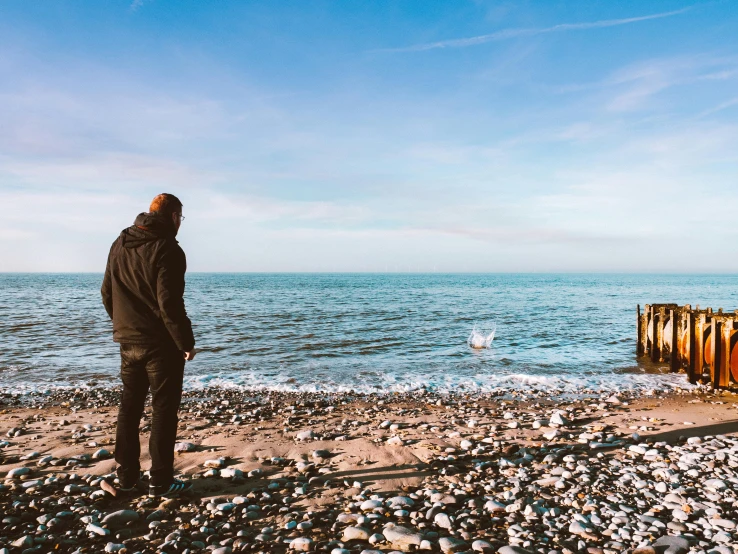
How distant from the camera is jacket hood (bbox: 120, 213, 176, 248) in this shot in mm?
4797

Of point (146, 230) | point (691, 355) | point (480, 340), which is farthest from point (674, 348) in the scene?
→ point (146, 230)

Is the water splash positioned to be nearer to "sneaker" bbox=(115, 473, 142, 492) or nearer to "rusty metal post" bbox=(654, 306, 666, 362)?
"rusty metal post" bbox=(654, 306, 666, 362)

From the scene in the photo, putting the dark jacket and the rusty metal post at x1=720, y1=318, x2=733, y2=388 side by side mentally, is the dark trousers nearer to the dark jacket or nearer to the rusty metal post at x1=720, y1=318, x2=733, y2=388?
the dark jacket

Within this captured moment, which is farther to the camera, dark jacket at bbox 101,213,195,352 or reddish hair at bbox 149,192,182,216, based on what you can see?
reddish hair at bbox 149,192,182,216

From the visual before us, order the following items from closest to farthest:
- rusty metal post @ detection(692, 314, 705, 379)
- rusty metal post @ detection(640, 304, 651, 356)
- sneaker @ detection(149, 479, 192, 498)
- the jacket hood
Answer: the jacket hood
sneaker @ detection(149, 479, 192, 498)
rusty metal post @ detection(692, 314, 705, 379)
rusty metal post @ detection(640, 304, 651, 356)

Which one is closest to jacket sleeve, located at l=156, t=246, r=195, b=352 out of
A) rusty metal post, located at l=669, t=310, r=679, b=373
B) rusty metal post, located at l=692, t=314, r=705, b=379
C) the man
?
the man

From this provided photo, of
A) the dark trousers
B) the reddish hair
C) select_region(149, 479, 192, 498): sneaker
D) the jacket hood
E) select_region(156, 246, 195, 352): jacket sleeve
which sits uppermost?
the reddish hair

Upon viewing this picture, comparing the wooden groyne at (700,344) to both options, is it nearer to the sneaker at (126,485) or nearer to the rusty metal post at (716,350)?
the rusty metal post at (716,350)

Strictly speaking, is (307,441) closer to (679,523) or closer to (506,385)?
(679,523)

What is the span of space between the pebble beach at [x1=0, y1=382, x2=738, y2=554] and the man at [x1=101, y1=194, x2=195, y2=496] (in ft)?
2.06

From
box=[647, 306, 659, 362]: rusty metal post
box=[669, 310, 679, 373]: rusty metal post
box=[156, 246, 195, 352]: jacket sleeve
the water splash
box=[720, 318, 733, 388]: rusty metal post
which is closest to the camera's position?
box=[156, 246, 195, 352]: jacket sleeve

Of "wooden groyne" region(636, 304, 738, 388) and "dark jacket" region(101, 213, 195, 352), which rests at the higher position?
"dark jacket" region(101, 213, 195, 352)

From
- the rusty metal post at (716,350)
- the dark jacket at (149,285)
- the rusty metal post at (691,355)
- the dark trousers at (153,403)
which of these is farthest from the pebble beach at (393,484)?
the rusty metal post at (691,355)

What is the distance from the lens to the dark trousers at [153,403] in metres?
4.89
